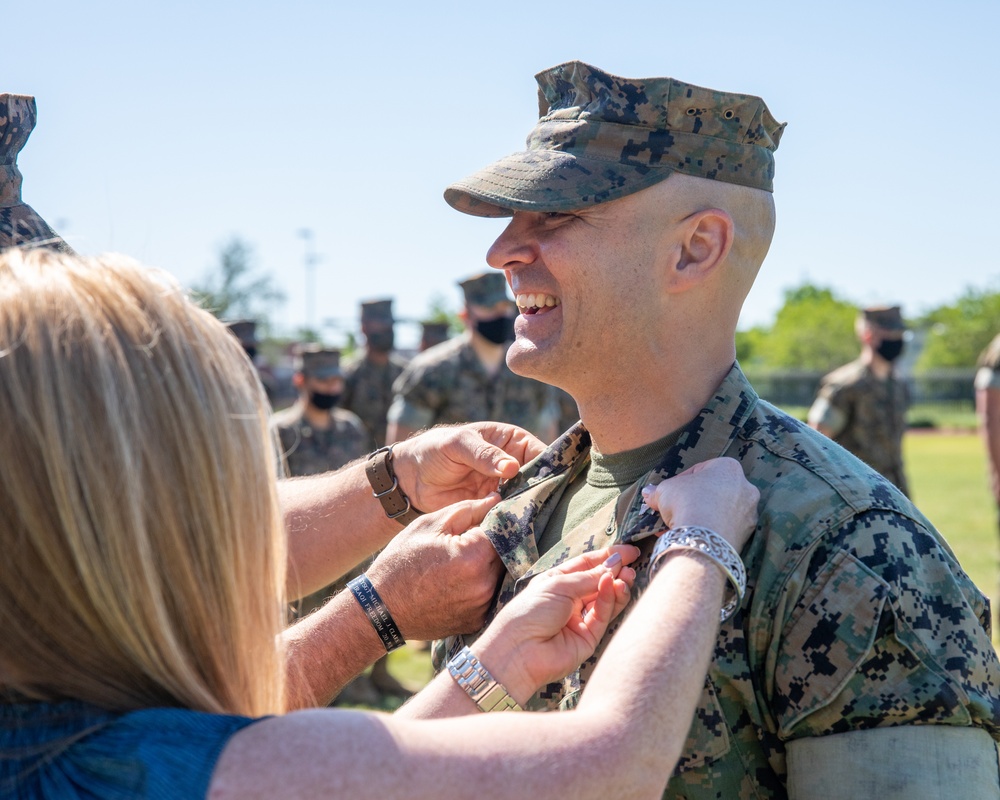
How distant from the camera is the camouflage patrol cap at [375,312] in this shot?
37.8ft

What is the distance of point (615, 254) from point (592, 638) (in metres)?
0.87

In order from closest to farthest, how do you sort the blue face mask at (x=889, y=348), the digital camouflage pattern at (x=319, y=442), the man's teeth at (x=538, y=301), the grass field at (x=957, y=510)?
the man's teeth at (x=538, y=301) < the digital camouflage pattern at (x=319, y=442) < the grass field at (x=957, y=510) < the blue face mask at (x=889, y=348)

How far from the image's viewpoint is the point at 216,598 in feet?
5.72

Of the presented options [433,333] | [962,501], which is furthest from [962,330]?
[433,333]

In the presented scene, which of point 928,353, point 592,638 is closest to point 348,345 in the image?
point 928,353

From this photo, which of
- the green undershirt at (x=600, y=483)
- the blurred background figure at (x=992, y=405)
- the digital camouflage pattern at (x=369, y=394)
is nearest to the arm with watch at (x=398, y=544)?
the green undershirt at (x=600, y=483)

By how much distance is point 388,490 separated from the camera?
3139mm

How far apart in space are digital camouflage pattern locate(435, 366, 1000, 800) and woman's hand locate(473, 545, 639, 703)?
67 mm

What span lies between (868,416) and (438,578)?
7.64 m

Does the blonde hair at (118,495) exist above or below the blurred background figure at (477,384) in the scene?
above

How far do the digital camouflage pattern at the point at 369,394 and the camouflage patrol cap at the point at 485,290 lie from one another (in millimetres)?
2272

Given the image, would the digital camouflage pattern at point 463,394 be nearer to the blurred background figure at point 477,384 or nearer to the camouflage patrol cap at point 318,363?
the blurred background figure at point 477,384

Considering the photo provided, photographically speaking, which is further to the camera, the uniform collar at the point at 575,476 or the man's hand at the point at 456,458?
the man's hand at the point at 456,458

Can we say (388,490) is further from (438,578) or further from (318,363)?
(318,363)
